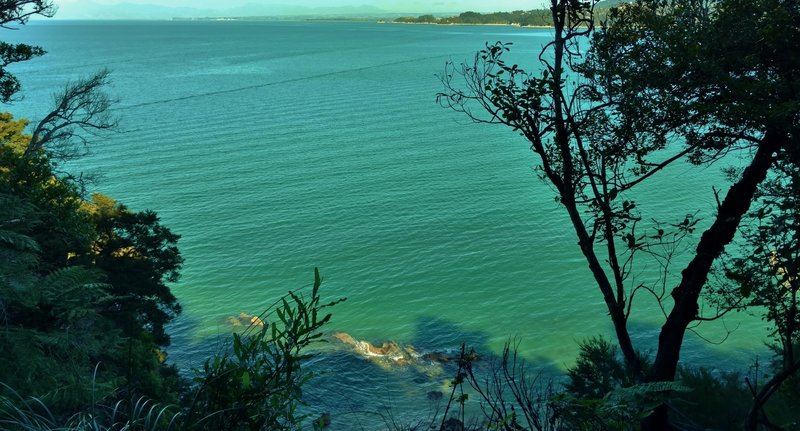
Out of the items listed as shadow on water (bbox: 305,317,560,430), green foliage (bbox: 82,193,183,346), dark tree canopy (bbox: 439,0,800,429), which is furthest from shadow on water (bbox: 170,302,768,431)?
dark tree canopy (bbox: 439,0,800,429)

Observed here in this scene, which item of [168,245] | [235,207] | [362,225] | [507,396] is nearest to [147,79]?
[235,207]

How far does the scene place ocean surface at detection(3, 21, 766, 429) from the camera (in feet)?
71.8

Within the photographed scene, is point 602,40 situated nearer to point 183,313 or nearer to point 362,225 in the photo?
point 183,313

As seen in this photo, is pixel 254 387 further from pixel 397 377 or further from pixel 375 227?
pixel 375 227

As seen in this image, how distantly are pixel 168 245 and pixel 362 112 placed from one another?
3644cm

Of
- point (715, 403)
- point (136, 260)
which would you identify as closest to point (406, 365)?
point (136, 260)

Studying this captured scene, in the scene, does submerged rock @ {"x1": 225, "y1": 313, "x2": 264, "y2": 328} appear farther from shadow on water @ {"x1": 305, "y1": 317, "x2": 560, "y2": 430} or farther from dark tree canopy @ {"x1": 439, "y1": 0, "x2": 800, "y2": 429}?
dark tree canopy @ {"x1": 439, "y1": 0, "x2": 800, "y2": 429}

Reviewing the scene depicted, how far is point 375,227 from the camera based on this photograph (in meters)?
31.2

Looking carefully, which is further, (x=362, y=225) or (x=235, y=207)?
(x=235, y=207)

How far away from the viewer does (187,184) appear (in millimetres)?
37438

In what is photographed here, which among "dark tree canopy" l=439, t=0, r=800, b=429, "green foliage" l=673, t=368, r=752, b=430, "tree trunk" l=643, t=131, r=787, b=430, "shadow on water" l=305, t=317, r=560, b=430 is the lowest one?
"shadow on water" l=305, t=317, r=560, b=430

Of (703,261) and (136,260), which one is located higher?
(703,261)

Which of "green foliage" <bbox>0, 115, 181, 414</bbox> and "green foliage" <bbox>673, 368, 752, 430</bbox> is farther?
"green foliage" <bbox>673, 368, 752, 430</bbox>

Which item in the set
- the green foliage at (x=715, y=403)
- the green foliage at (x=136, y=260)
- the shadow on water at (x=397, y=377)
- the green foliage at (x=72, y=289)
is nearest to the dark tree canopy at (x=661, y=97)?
the green foliage at (x=72, y=289)
